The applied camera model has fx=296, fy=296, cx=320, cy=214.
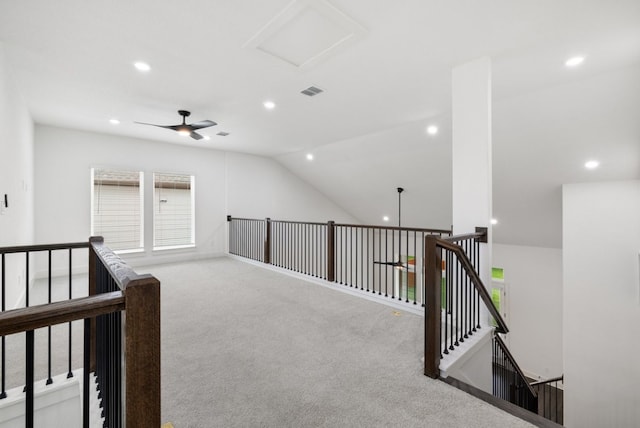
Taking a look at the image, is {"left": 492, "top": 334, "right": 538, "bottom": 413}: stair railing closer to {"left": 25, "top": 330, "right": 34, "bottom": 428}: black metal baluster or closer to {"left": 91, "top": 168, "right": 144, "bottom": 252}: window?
{"left": 25, "top": 330, "right": 34, "bottom": 428}: black metal baluster

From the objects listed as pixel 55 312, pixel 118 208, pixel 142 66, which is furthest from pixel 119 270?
pixel 118 208

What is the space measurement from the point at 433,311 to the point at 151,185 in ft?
20.9

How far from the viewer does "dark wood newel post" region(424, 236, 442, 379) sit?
7.48 ft

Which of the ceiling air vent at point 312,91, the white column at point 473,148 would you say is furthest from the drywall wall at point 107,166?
the white column at point 473,148

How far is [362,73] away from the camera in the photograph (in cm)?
340

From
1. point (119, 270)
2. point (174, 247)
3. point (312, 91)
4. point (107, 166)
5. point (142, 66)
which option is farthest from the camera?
point (174, 247)

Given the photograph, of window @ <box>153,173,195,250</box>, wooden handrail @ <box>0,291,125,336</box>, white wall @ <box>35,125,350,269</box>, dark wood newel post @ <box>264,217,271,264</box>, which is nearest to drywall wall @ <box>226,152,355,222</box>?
white wall @ <box>35,125,350,269</box>

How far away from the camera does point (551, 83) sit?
3.64 metres

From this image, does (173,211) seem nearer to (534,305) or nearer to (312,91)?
(312,91)

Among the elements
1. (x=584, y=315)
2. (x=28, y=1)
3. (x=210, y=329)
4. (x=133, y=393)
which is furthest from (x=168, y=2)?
(x=584, y=315)

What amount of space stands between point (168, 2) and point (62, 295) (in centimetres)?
448

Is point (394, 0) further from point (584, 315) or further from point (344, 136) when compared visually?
point (584, 315)

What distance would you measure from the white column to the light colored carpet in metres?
1.29

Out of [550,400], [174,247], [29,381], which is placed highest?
[29,381]
